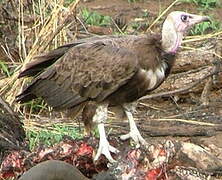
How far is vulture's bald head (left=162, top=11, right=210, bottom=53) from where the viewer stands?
5.07 metres

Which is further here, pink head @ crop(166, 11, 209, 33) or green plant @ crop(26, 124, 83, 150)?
green plant @ crop(26, 124, 83, 150)

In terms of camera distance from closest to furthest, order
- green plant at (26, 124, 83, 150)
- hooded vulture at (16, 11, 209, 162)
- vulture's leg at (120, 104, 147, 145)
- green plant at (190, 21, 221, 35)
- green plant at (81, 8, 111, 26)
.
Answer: hooded vulture at (16, 11, 209, 162), vulture's leg at (120, 104, 147, 145), green plant at (26, 124, 83, 150), green plant at (190, 21, 221, 35), green plant at (81, 8, 111, 26)

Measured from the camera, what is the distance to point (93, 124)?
5176 mm

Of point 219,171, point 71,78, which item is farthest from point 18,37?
point 219,171

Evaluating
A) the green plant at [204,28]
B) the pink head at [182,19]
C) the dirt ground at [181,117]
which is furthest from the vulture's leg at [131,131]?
the green plant at [204,28]

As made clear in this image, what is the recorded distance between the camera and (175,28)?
5.12 metres

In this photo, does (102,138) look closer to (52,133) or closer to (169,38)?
(169,38)

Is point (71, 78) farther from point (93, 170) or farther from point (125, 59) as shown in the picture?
point (93, 170)

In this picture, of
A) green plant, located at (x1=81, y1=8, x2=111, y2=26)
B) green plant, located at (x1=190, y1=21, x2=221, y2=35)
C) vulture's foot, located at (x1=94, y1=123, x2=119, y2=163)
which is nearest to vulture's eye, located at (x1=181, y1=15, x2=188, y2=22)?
vulture's foot, located at (x1=94, y1=123, x2=119, y2=163)

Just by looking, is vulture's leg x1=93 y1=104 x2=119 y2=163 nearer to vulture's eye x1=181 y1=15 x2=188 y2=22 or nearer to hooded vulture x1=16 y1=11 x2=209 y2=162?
hooded vulture x1=16 y1=11 x2=209 y2=162

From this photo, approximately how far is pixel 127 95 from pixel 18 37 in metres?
2.74

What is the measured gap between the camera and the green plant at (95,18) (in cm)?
954

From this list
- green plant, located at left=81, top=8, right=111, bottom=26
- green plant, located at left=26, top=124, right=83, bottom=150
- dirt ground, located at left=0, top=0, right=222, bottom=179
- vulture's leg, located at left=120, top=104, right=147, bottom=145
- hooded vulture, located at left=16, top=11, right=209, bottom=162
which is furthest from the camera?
green plant, located at left=81, top=8, right=111, bottom=26

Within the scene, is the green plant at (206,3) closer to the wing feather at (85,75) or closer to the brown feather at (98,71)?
the brown feather at (98,71)
